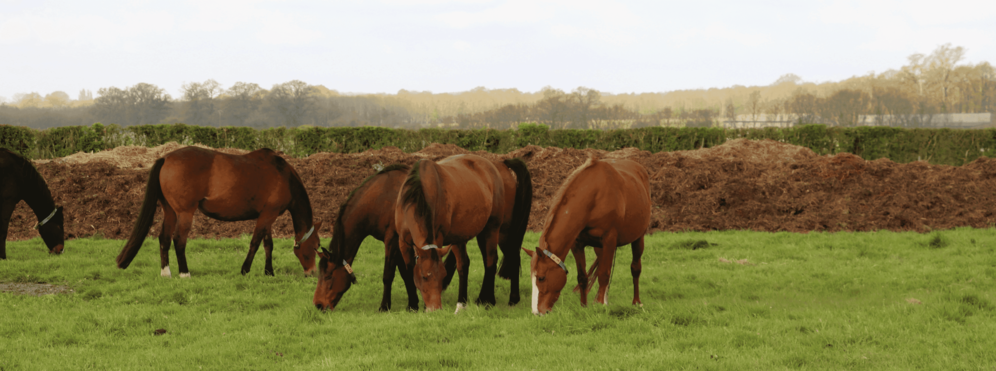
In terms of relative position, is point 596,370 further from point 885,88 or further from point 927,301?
point 885,88

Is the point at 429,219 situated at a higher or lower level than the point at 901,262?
higher

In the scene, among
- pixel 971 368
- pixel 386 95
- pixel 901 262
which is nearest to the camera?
pixel 971 368

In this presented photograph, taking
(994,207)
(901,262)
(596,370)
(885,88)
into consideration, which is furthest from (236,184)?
(885,88)

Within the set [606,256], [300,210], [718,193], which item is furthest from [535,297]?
[718,193]

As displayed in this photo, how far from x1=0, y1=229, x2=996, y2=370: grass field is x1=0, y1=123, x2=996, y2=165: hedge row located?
32.9 ft

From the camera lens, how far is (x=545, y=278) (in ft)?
19.9

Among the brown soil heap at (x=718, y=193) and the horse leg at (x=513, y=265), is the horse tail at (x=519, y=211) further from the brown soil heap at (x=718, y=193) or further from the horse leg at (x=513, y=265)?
the brown soil heap at (x=718, y=193)

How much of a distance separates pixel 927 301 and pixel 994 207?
8568mm

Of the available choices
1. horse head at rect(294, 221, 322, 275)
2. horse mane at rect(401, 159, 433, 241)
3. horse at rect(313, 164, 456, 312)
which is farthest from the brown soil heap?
horse mane at rect(401, 159, 433, 241)

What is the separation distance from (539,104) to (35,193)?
37340 mm

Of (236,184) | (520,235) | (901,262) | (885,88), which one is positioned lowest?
(901,262)

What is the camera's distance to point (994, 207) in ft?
41.8

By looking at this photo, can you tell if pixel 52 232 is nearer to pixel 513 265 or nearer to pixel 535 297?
pixel 513 265

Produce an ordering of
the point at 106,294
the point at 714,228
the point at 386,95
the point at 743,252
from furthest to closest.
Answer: the point at 386,95 < the point at 714,228 < the point at 743,252 < the point at 106,294
